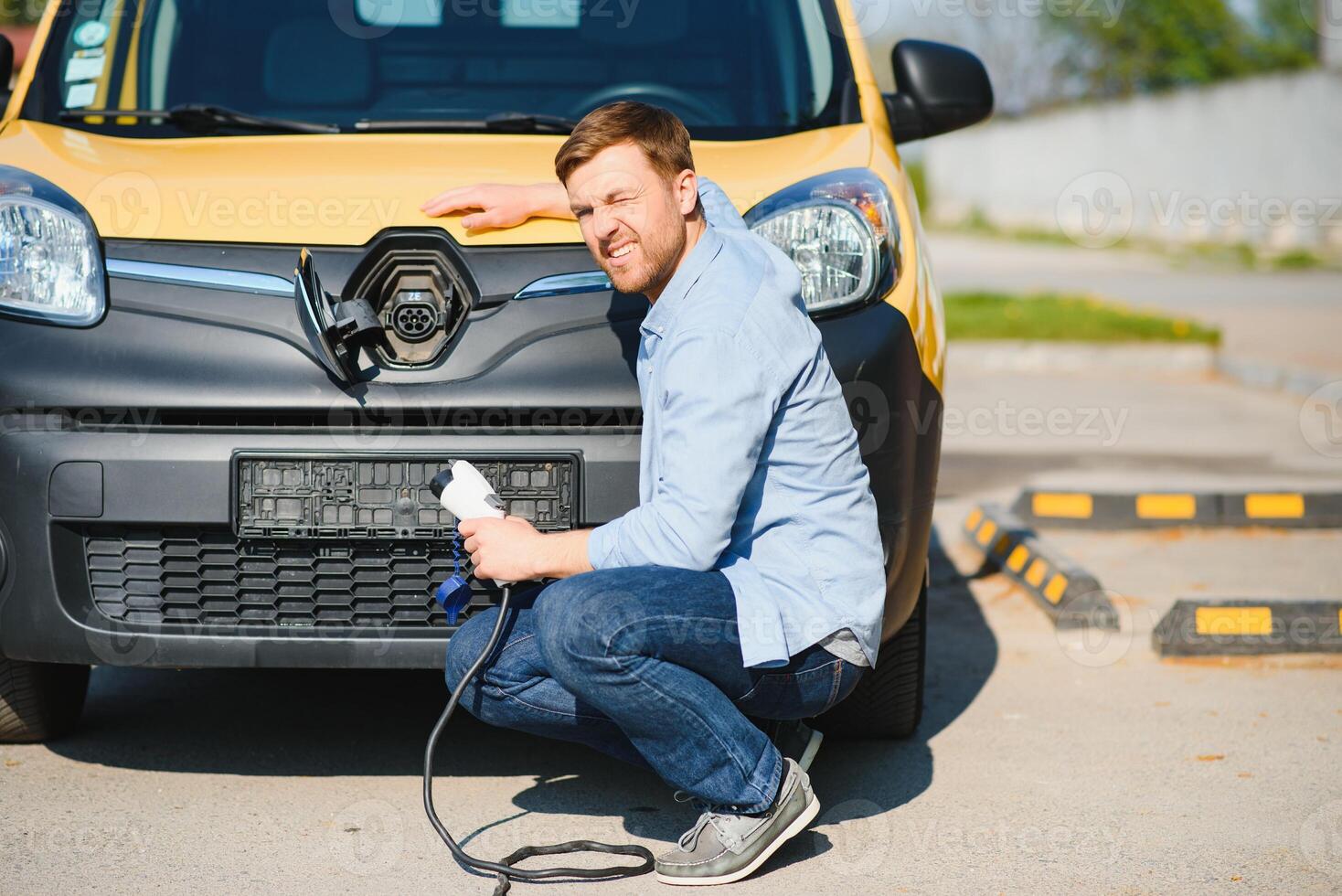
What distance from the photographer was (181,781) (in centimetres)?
335

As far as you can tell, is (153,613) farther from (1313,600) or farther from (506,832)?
(1313,600)

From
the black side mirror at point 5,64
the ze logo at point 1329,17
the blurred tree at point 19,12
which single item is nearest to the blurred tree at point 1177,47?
the ze logo at point 1329,17

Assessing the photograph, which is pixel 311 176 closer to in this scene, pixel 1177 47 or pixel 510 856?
pixel 510 856

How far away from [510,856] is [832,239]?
1.34m

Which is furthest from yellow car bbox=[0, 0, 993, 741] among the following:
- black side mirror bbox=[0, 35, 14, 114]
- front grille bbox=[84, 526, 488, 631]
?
black side mirror bbox=[0, 35, 14, 114]

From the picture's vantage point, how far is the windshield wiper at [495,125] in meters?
3.51

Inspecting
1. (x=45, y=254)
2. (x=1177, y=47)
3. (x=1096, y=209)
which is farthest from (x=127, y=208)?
(x=1177, y=47)

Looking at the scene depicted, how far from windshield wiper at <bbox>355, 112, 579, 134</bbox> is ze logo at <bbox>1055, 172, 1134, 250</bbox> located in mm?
31943

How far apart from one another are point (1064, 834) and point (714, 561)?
0.96 metres

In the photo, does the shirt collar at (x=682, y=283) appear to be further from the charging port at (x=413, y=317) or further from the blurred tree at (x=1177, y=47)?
the blurred tree at (x=1177, y=47)

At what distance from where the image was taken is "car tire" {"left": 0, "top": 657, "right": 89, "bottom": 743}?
340 centimetres

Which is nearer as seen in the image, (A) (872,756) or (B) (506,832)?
(B) (506,832)

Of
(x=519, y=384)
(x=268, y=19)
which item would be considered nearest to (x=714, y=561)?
(x=519, y=384)

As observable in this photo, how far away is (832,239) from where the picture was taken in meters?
3.12
